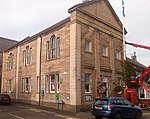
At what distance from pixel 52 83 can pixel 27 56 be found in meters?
7.57

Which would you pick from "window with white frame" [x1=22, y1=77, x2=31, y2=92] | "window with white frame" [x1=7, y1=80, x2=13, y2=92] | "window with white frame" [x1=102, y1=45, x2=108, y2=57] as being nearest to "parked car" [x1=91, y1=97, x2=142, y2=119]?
"window with white frame" [x1=102, y1=45, x2=108, y2=57]

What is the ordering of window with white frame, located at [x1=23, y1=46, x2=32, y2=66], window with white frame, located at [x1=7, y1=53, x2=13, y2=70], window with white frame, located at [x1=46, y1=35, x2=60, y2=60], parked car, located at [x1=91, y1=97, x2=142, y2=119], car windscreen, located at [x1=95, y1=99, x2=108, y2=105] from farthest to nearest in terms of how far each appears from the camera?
window with white frame, located at [x1=7, y1=53, x2=13, y2=70]
window with white frame, located at [x1=23, y1=46, x2=32, y2=66]
window with white frame, located at [x1=46, y1=35, x2=60, y2=60]
car windscreen, located at [x1=95, y1=99, x2=108, y2=105]
parked car, located at [x1=91, y1=97, x2=142, y2=119]

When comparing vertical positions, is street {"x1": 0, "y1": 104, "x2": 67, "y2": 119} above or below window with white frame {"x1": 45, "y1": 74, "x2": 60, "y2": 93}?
below

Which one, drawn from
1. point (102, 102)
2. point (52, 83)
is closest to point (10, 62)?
point (52, 83)

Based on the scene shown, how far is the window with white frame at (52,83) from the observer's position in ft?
77.9

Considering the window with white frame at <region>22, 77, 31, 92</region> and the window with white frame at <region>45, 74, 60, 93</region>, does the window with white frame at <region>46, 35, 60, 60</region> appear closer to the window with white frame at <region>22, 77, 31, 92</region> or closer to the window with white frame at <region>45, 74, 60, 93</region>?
the window with white frame at <region>45, 74, 60, 93</region>

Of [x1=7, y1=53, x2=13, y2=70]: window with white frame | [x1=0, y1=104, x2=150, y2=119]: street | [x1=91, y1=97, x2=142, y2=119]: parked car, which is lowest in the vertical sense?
[x1=0, y1=104, x2=150, y2=119]: street

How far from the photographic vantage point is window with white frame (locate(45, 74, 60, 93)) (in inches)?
935

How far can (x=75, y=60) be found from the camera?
69.4 feet

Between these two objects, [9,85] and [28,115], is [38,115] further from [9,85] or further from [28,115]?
[9,85]

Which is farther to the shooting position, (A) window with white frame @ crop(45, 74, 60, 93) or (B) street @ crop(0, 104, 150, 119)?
(A) window with white frame @ crop(45, 74, 60, 93)

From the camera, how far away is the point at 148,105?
82.9 feet

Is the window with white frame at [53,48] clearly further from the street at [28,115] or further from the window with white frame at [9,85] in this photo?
the window with white frame at [9,85]

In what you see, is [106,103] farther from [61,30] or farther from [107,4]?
[107,4]
